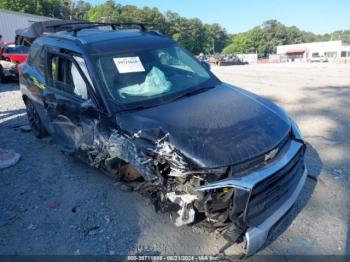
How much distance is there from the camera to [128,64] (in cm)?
404

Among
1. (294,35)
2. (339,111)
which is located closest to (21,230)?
(339,111)

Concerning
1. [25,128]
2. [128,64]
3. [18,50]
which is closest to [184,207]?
[128,64]

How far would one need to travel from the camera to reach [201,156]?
278cm

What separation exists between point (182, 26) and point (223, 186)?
323ft

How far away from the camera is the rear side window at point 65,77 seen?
404cm

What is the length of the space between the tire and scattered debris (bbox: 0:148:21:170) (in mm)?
755

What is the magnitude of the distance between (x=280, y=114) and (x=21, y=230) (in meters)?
3.01

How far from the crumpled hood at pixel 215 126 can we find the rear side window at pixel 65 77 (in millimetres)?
915

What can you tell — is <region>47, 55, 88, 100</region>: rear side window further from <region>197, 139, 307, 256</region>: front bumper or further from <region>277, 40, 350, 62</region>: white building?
<region>277, 40, 350, 62</region>: white building

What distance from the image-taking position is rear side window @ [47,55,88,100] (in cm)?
404

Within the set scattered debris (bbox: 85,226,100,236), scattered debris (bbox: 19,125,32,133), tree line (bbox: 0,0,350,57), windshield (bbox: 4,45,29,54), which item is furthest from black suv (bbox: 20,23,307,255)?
tree line (bbox: 0,0,350,57)

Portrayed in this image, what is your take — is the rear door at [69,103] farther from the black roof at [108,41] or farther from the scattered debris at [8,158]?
the scattered debris at [8,158]

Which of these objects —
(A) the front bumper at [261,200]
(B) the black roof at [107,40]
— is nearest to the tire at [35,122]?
(B) the black roof at [107,40]

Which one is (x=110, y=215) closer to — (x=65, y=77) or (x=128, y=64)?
(x=128, y=64)
